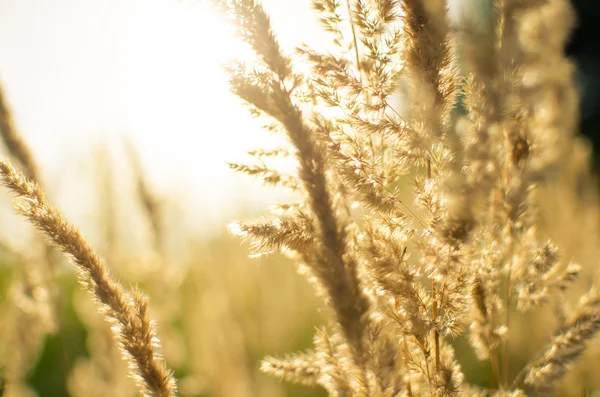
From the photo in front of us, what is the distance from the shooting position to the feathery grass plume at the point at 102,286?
100cm

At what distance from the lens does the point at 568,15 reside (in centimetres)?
202

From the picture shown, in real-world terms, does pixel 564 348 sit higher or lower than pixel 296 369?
lower

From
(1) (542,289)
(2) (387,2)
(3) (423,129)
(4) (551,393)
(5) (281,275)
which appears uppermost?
(5) (281,275)

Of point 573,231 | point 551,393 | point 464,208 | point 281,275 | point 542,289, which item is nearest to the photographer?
point 464,208

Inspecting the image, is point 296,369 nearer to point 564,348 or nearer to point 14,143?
point 564,348

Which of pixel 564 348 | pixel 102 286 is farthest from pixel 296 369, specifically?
pixel 564 348

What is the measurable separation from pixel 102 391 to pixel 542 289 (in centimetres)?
223

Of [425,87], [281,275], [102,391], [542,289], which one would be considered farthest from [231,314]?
[425,87]

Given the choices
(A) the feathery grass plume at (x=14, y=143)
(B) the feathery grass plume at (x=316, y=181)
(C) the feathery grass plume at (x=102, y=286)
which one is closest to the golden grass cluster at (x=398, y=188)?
(B) the feathery grass plume at (x=316, y=181)

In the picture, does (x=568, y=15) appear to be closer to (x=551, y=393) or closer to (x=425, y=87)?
(x=425, y=87)

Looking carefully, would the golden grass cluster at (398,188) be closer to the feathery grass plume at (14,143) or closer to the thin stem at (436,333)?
the thin stem at (436,333)

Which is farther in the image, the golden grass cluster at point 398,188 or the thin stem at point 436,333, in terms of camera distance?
the thin stem at point 436,333

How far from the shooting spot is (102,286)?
3.32 ft

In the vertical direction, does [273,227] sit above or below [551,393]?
above
